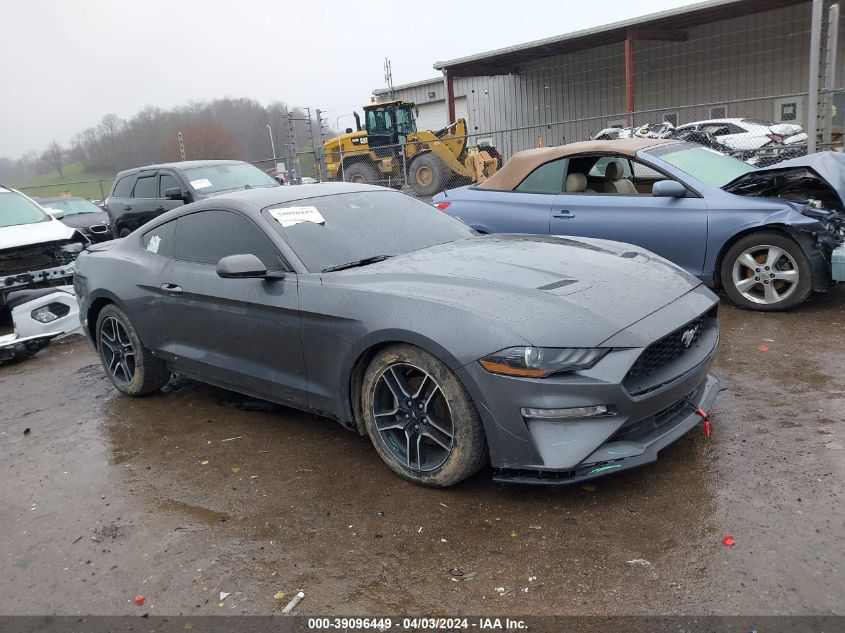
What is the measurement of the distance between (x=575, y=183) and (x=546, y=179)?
0.30 m

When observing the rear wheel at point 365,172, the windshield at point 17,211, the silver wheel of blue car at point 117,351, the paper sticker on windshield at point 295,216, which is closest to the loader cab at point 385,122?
the rear wheel at point 365,172

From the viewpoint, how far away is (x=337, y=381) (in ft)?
11.5

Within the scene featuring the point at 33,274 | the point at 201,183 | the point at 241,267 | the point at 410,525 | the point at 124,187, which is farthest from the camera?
the point at 124,187

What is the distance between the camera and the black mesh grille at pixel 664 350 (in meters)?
2.97

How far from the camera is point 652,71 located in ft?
81.7

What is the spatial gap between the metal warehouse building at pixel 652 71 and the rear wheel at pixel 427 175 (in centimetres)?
260

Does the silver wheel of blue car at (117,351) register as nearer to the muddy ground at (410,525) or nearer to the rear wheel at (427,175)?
the muddy ground at (410,525)

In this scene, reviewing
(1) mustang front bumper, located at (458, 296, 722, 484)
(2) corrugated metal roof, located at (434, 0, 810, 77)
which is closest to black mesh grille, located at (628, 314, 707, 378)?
(1) mustang front bumper, located at (458, 296, 722, 484)

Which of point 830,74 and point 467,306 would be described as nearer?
point 467,306

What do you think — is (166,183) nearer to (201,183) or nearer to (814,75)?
(201,183)

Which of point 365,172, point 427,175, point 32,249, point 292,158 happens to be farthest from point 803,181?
point 365,172

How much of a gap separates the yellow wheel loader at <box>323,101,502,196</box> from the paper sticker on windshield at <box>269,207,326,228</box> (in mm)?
11014

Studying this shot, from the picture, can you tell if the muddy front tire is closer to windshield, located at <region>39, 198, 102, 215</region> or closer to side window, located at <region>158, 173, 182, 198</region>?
side window, located at <region>158, 173, 182, 198</region>

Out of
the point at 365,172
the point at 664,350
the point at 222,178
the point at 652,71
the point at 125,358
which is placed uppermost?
the point at 652,71
